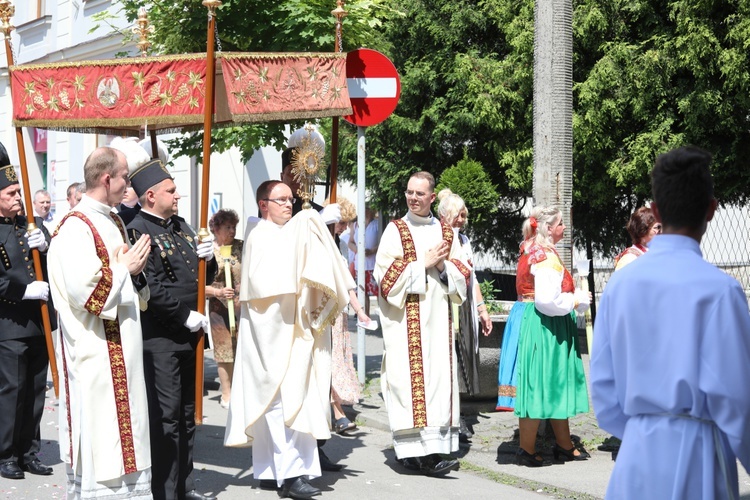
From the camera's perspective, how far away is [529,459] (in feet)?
23.7

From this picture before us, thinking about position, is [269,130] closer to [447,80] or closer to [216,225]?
[216,225]

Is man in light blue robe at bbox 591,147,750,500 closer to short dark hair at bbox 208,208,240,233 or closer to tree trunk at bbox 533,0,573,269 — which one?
tree trunk at bbox 533,0,573,269

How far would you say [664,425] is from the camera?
3.19 m

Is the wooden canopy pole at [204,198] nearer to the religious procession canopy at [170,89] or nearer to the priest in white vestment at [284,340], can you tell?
the religious procession canopy at [170,89]

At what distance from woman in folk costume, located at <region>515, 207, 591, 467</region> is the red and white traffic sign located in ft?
6.41

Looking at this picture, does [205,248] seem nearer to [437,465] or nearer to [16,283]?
[16,283]

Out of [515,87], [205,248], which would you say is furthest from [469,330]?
[515,87]

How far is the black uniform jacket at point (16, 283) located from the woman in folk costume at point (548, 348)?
3382mm

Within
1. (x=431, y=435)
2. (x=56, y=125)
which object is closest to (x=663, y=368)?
(x=431, y=435)

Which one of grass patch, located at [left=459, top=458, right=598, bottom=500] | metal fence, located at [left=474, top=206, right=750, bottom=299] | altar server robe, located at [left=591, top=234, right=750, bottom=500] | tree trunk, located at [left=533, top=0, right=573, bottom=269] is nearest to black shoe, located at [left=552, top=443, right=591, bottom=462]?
grass patch, located at [left=459, top=458, right=598, bottom=500]

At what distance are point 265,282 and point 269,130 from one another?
14.1 feet

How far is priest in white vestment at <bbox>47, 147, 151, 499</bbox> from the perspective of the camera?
5.34 metres

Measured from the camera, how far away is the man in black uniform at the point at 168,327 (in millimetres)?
5926

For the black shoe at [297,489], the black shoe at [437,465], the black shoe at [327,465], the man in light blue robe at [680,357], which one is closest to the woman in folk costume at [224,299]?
the black shoe at [327,465]
